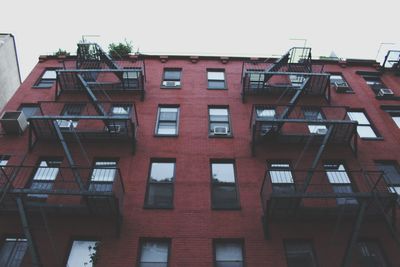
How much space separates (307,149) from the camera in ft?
49.1

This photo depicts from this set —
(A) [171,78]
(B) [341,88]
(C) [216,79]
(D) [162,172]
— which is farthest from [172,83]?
(B) [341,88]

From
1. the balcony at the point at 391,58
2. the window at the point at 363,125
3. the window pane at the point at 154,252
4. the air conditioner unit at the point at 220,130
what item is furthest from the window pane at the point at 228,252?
the balcony at the point at 391,58

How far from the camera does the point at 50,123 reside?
48.0 feet

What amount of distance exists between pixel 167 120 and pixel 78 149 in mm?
4089

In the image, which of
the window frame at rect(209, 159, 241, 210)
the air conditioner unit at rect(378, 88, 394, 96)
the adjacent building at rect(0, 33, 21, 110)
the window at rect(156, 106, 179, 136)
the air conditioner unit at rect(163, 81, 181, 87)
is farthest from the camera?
the adjacent building at rect(0, 33, 21, 110)

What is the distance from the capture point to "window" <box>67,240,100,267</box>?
11.2m

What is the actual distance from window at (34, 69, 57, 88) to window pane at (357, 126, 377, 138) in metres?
15.3

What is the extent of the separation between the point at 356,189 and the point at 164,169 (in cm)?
708

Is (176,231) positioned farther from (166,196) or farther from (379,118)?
(379,118)

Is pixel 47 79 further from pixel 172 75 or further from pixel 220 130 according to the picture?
pixel 220 130

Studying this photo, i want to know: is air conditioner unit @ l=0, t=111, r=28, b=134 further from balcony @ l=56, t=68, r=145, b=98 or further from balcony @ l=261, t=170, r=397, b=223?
balcony @ l=261, t=170, r=397, b=223

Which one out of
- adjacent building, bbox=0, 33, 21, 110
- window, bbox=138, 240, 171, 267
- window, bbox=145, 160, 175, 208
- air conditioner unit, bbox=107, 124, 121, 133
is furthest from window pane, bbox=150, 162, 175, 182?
adjacent building, bbox=0, 33, 21, 110

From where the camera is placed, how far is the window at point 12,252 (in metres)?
11.2

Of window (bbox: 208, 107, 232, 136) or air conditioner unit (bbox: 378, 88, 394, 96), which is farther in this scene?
air conditioner unit (bbox: 378, 88, 394, 96)
